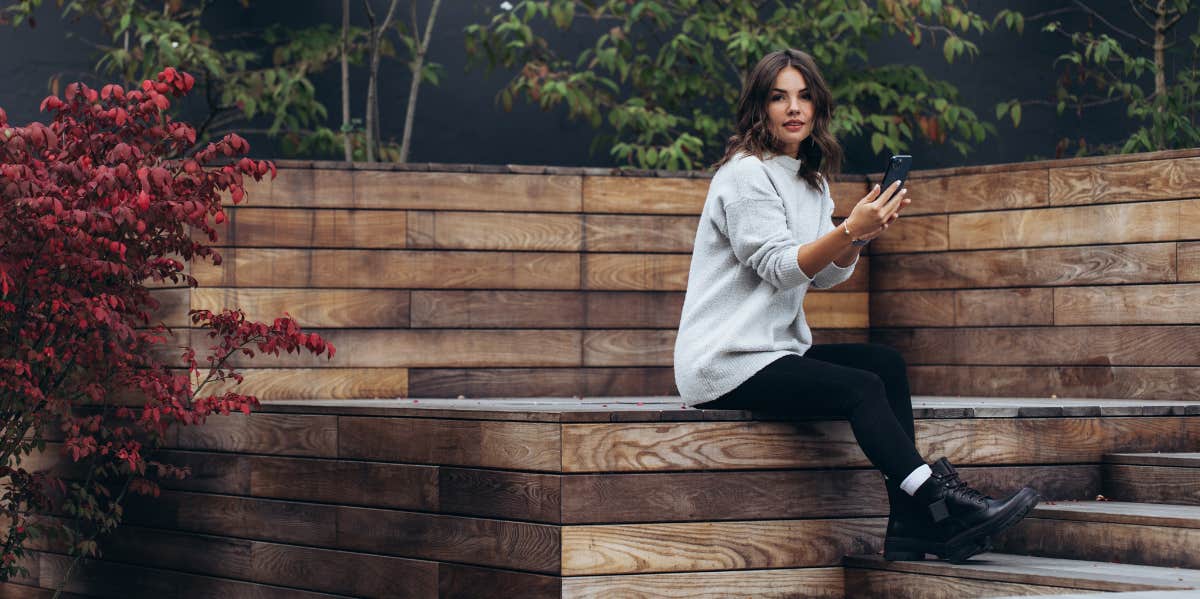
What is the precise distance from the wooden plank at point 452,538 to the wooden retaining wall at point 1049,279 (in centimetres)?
246

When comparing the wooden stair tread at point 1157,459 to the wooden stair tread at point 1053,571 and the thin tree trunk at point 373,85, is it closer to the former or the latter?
the wooden stair tread at point 1053,571

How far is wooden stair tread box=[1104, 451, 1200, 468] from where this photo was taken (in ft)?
13.8

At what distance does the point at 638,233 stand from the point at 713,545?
203 cm

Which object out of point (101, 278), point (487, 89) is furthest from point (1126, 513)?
point (487, 89)

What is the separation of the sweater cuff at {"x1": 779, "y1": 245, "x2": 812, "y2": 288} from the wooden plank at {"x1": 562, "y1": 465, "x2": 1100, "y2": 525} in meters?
0.55

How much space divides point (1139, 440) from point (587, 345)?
200cm

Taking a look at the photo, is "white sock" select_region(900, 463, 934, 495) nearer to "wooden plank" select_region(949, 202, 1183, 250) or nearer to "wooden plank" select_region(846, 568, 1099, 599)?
"wooden plank" select_region(846, 568, 1099, 599)

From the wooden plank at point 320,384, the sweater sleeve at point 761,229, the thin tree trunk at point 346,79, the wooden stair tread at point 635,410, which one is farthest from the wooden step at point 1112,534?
the thin tree trunk at point 346,79

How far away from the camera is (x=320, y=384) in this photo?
17.5 ft

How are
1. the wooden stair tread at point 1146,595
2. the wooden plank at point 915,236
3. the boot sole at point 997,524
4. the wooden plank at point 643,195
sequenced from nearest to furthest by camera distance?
the wooden stair tread at point 1146,595 → the boot sole at point 997,524 → the wooden plank at point 643,195 → the wooden plank at point 915,236

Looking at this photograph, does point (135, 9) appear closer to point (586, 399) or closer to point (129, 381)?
point (129, 381)

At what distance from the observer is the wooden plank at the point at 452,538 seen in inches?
146

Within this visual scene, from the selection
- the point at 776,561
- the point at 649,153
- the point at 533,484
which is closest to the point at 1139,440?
the point at 776,561

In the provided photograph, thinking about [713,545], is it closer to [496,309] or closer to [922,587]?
[922,587]
